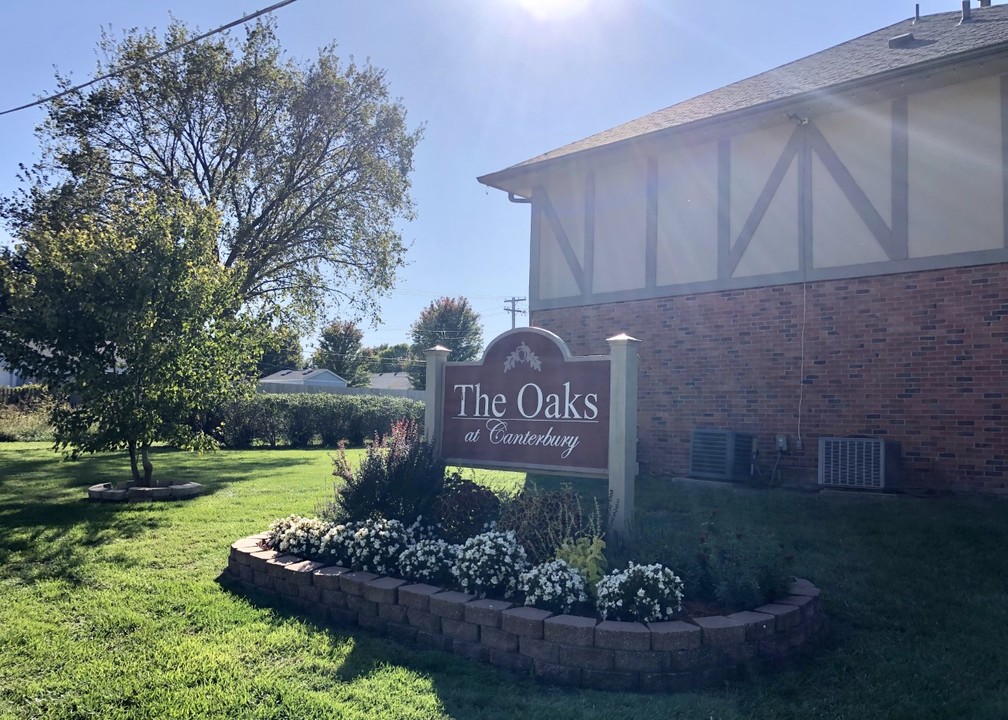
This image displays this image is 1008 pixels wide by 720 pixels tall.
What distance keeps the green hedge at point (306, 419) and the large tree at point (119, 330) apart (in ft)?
29.8

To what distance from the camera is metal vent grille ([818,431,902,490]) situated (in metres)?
8.33

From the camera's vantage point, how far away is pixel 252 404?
18.3 metres

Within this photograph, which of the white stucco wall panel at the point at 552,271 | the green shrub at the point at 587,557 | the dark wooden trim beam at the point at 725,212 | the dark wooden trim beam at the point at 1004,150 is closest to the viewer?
the green shrub at the point at 587,557

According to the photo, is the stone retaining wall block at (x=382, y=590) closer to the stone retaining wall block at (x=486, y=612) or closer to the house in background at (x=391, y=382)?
the stone retaining wall block at (x=486, y=612)

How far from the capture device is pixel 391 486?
5.89 metres

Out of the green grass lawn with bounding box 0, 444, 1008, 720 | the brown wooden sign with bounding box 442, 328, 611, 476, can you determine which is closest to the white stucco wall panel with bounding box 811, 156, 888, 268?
the green grass lawn with bounding box 0, 444, 1008, 720

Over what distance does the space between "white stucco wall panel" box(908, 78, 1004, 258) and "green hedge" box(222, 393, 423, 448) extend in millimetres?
Answer: 12403

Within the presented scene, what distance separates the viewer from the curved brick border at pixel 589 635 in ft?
12.4

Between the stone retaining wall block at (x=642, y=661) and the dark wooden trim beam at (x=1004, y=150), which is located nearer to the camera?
the stone retaining wall block at (x=642, y=661)

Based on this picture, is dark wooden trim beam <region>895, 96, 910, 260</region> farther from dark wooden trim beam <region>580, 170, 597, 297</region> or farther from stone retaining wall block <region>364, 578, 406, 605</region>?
stone retaining wall block <region>364, 578, 406, 605</region>

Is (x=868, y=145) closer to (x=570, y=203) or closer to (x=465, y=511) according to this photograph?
(x=570, y=203)

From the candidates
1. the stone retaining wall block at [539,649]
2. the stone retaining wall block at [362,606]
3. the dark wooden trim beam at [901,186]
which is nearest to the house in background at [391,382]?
the dark wooden trim beam at [901,186]

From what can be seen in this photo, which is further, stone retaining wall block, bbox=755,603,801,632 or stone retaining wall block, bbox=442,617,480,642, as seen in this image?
stone retaining wall block, bbox=442,617,480,642

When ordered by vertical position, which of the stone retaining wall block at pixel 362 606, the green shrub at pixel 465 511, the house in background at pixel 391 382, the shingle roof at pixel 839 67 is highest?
the shingle roof at pixel 839 67
